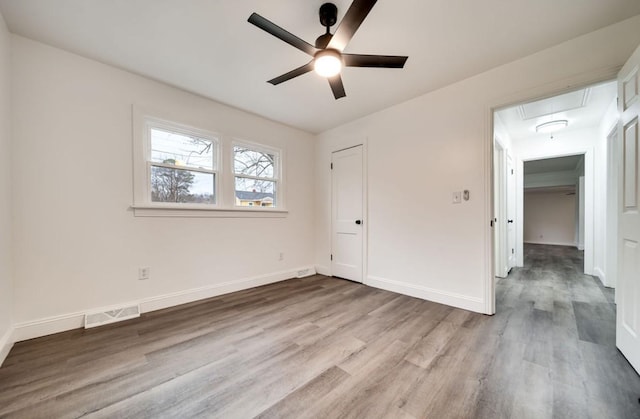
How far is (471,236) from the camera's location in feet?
8.77

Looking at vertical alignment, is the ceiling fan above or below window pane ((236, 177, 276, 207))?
above

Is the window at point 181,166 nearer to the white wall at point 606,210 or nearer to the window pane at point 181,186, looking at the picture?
the window pane at point 181,186

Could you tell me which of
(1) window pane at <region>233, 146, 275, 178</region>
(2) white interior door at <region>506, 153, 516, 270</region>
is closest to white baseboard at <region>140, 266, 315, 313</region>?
(1) window pane at <region>233, 146, 275, 178</region>

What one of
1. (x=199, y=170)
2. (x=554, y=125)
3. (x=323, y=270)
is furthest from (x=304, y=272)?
(x=554, y=125)

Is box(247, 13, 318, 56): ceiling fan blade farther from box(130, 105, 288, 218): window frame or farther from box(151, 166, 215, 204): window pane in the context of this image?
box(151, 166, 215, 204): window pane

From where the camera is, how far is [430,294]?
296 cm

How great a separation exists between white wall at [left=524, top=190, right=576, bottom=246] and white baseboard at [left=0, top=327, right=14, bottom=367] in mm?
12597

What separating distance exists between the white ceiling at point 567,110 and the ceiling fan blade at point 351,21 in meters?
2.18

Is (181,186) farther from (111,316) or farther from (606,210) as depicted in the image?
(606,210)

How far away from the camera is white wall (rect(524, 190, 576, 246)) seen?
28.8 ft

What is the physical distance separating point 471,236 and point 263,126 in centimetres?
316

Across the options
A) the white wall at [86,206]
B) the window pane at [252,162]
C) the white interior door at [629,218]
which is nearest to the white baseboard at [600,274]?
the white interior door at [629,218]

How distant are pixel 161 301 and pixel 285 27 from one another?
3.00 metres

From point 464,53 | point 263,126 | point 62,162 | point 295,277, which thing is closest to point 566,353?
point 464,53
